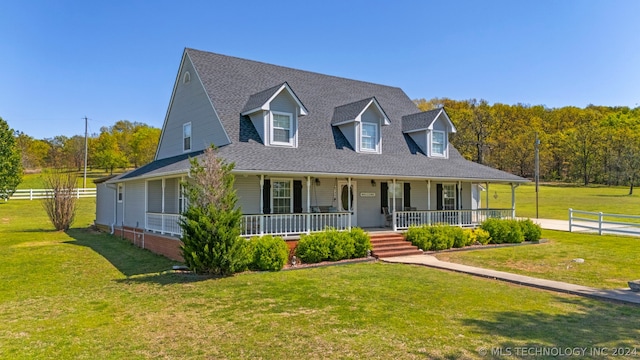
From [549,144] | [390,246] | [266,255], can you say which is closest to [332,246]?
[266,255]

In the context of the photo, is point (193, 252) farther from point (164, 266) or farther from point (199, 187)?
point (164, 266)

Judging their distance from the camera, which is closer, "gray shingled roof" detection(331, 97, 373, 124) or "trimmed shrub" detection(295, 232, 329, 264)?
"trimmed shrub" detection(295, 232, 329, 264)

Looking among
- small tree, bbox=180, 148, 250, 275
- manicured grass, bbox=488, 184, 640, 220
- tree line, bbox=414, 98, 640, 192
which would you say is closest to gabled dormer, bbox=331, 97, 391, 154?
small tree, bbox=180, 148, 250, 275

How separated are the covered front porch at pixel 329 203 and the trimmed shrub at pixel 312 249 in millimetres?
835

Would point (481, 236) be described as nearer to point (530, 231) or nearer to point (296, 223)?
point (530, 231)

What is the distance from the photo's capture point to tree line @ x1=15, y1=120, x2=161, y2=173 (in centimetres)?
6719

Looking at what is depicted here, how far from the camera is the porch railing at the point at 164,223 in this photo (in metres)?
14.9

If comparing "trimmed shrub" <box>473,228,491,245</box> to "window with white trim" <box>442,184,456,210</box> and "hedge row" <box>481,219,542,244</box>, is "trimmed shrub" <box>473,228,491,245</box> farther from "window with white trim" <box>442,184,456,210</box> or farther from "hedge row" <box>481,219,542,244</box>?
"window with white trim" <box>442,184,456,210</box>

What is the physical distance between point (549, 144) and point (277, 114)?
68.7 meters

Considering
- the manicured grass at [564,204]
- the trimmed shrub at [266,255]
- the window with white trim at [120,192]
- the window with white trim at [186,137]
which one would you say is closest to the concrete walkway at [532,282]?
the trimmed shrub at [266,255]

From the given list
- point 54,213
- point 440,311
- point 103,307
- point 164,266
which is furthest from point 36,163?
point 440,311

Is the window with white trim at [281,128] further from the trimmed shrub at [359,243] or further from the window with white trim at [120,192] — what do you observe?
the window with white trim at [120,192]

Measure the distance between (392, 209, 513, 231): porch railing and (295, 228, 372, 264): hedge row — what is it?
3045 mm

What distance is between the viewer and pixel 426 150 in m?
21.5
